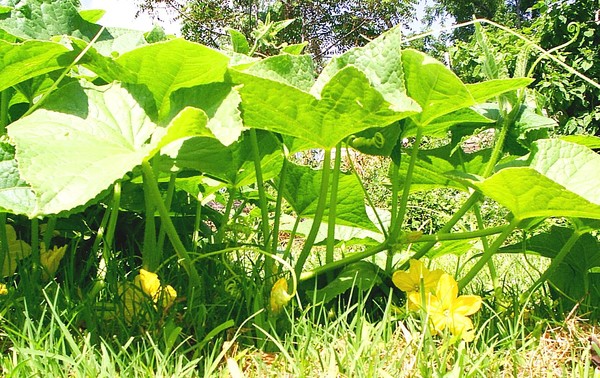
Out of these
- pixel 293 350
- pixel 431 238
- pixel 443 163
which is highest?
pixel 443 163

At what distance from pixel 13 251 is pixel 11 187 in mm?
297

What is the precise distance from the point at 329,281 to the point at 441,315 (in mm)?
255

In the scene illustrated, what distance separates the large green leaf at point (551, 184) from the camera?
2.69 ft

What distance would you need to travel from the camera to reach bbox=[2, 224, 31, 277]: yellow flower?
111 centimetres

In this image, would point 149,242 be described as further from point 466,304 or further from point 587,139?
point 587,139

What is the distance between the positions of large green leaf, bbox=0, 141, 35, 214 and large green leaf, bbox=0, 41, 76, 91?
0.34ft

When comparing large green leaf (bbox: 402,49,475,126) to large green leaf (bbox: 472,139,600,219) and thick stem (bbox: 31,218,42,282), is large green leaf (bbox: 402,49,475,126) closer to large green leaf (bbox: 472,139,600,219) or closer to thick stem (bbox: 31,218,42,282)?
large green leaf (bbox: 472,139,600,219)

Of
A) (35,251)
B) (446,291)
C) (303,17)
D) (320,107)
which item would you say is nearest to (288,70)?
(320,107)

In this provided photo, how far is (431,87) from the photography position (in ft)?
3.12

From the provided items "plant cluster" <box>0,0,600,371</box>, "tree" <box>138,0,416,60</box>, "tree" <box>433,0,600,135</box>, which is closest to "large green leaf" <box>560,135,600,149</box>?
"plant cluster" <box>0,0,600,371</box>

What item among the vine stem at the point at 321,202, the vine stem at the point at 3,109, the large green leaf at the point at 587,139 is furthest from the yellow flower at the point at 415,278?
the vine stem at the point at 3,109

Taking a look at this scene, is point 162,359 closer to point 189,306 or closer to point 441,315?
point 189,306

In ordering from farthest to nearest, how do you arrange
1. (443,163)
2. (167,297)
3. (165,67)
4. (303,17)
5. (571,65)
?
1. (303,17)
2. (571,65)
3. (443,163)
4. (167,297)
5. (165,67)

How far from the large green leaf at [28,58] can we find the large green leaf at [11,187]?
0.34 feet
